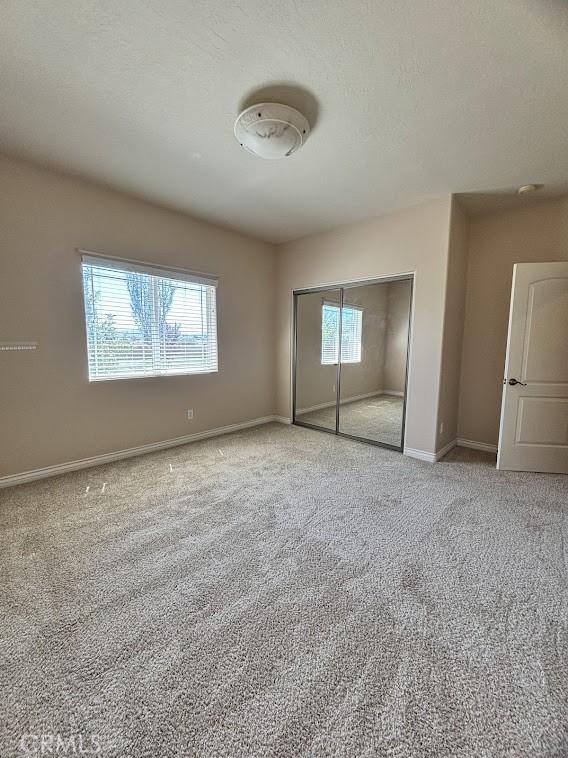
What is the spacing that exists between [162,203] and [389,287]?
277 cm

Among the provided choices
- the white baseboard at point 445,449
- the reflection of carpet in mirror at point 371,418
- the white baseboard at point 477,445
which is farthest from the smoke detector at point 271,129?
the white baseboard at point 477,445

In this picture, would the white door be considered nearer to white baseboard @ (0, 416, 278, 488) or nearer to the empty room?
the empty room

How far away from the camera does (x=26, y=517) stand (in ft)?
7.18

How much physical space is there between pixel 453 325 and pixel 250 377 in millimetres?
2739

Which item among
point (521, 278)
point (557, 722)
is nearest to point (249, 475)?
point (557, 722)

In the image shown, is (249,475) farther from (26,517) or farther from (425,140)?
(425,140)

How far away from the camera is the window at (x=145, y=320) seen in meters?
3.00

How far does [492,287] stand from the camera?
137 inches

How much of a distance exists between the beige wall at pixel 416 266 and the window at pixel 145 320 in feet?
5.71

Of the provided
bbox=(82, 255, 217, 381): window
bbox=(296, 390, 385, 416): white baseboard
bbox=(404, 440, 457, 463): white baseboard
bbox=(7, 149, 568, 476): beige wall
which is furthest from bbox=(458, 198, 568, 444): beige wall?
bbox=(82, 255, 217, 381): window

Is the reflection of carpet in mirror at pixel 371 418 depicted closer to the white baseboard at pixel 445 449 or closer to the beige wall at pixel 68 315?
the white baseboard at pixel 445 449

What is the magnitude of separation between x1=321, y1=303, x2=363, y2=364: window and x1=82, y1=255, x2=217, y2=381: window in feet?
5.19

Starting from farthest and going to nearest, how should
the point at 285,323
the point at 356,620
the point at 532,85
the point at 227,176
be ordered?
1. the point at 285,323
2. the point at 227,176
3. the point at 532,85
4. the point at 356,620

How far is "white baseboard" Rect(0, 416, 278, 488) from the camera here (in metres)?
2.69
